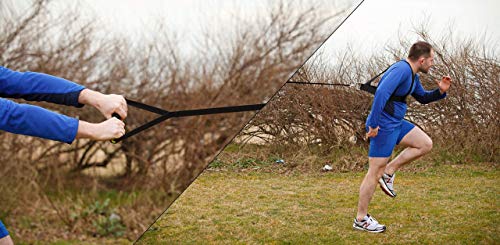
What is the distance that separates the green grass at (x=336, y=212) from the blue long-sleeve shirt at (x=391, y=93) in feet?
1.83

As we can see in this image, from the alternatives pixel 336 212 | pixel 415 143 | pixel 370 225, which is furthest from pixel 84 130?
pixel 336 212

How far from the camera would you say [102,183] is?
154cm

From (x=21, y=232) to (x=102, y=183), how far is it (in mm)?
437

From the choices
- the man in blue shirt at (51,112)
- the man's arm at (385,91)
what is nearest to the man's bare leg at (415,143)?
the man's arm at (385,91)

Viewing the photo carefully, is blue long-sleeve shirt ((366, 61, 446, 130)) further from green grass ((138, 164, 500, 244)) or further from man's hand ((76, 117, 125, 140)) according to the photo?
man's hand ((76, 117, 125, 140))

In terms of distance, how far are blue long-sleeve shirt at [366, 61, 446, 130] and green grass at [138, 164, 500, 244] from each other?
1.83 ft

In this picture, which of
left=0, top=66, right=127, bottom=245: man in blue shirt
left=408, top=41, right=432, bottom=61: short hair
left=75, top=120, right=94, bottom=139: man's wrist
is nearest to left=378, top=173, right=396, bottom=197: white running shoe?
left=408, top=41, right=432, bottom=61: short hair

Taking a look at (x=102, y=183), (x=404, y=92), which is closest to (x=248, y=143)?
(x=404, y=92)

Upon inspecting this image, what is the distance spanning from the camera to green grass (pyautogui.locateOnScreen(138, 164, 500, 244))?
7.32 ft

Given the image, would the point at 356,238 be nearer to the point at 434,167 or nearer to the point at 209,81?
the point at 434,167

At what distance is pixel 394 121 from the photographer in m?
1.83

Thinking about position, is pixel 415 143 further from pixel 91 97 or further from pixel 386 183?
pixel 91 97

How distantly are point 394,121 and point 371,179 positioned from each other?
0.30 metres

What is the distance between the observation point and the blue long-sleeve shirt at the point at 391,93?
1723 millimetres
